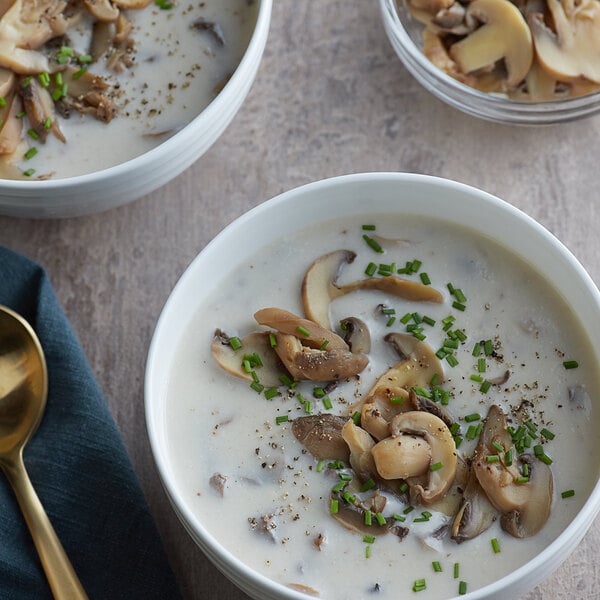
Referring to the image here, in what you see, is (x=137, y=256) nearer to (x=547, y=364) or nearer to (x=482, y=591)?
(x=547, y=364)

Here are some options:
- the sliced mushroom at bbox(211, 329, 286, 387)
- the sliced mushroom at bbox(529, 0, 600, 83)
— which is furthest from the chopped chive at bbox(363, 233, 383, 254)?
the sliced mushroom at bbox(529, 0, 600, 83)

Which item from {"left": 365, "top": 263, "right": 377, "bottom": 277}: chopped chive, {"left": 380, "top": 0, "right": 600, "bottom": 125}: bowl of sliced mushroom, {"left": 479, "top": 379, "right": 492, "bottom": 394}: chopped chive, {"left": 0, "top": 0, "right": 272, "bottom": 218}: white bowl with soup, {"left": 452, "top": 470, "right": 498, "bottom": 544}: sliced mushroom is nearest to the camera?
{"left": 452, "top": 470, "right": 498, "bottom": 544}: sliced mushroom

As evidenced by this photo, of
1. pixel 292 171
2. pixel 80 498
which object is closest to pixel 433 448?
pixel 80 498

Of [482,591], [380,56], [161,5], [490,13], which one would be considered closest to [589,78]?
[490,13]

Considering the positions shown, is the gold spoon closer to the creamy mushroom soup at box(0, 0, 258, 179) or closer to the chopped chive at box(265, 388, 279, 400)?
the creamy mushroom soup at box(0, 0, 258, 179)

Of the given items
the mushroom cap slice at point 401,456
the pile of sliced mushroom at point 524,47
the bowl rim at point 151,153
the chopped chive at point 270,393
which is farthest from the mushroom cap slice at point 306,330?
the pile of sliced mushroom at point 524,47
